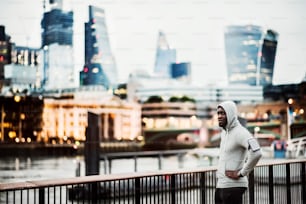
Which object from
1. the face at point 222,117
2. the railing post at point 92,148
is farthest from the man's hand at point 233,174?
the railing post at point 92,148

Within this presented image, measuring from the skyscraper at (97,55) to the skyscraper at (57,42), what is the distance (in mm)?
2288

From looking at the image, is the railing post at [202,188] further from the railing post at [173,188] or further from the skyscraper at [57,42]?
the skyscraper at [57,42]

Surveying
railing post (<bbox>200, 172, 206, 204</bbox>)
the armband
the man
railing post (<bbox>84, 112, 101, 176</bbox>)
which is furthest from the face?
railing post (<bbox>84, 112, 101, 176</bbox>)

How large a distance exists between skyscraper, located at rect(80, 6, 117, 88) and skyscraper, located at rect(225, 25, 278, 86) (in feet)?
44.8

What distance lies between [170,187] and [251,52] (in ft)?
184

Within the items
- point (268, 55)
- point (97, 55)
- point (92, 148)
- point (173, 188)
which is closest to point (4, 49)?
point (97, 55)

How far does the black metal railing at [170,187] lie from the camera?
9.61ft

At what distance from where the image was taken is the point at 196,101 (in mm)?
68312

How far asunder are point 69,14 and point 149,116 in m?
16.5

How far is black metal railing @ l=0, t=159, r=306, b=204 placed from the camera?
2.93m

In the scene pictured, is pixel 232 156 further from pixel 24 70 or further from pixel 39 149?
pixel 24 70

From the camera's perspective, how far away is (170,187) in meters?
3.51

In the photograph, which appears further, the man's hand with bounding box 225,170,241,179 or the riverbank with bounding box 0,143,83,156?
the riverbank with bounding box 0,143,83,156

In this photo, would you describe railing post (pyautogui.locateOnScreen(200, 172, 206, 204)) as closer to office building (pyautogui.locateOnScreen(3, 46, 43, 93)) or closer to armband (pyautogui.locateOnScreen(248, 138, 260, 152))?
armband (pyautogui.locateOnScreen(248, 138, 260, 152))
